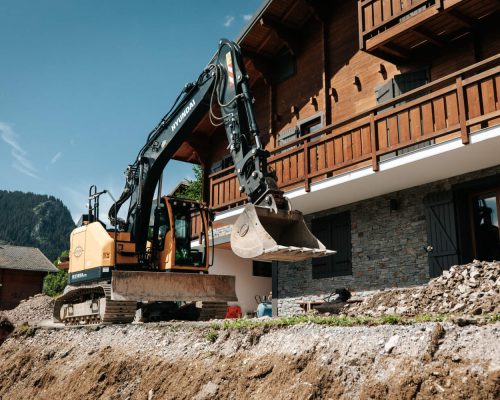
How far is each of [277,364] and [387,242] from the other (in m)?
8.08

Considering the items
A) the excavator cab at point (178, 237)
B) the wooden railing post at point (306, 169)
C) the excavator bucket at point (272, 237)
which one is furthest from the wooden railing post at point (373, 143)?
the excavator bucket at point (272, 237)

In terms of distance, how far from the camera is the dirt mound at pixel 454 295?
828 cm

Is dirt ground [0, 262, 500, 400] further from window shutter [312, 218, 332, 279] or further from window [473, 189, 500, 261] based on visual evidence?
window shutter [312, 218, 332, 279]

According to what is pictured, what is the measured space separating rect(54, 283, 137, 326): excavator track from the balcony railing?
505 cm

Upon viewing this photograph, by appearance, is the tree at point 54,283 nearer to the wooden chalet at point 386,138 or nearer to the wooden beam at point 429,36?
the wooden chalet at point 386,138

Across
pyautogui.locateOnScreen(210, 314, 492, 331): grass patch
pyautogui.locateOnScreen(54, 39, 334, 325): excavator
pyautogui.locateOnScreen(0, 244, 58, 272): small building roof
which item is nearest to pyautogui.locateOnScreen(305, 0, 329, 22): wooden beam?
pyautogui.locateOnScreen(54, 39, 334, 325): excavator

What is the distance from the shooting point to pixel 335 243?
14234 mm

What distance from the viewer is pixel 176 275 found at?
1063cm

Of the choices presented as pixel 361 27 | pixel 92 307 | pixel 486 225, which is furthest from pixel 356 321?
pixel 361 27

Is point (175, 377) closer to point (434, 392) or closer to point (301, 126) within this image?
point (434, 392)

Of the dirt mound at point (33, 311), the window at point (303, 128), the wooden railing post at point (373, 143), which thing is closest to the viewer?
the wooden railing post at point (373, 143)

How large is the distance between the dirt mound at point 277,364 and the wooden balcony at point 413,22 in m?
8.40

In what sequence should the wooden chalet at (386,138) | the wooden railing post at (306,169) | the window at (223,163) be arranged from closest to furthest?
the wooden chalet at (386,138), the wooden railing post at (306,169), the window at (223,163)

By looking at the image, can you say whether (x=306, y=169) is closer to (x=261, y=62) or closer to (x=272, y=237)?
(x=261, y=62)
